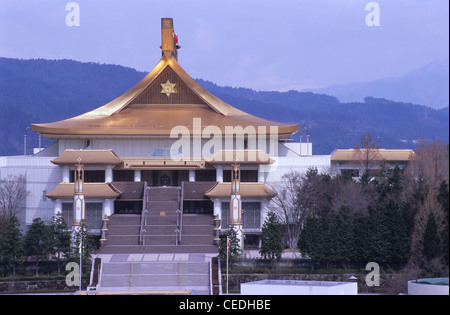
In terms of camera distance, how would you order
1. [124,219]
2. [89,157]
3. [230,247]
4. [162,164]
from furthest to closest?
[162,164], [89,157], [124,219], [230,247]

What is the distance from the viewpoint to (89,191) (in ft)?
107

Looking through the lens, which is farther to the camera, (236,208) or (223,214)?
(223,214)

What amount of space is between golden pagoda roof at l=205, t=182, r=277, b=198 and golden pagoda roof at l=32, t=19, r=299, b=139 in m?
3.71

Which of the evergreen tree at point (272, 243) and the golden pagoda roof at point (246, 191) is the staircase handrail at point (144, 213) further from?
the evergreen tree at point (272, 243)

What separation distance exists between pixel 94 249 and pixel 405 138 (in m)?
58.2

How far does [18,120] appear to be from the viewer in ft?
288

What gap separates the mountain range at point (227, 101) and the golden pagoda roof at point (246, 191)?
4424 cm

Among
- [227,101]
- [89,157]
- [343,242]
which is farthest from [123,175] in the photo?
[227,101]

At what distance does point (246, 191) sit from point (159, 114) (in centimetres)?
690

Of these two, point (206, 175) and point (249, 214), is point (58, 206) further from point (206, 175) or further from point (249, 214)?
point (249, 214)

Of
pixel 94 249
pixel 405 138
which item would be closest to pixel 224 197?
pixel 94 249

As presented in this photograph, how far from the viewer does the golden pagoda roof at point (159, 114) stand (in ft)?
119

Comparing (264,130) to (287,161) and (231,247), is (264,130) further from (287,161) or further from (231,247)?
(231,247)

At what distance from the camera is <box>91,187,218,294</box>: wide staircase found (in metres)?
26.3
